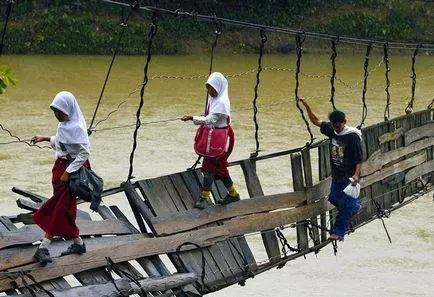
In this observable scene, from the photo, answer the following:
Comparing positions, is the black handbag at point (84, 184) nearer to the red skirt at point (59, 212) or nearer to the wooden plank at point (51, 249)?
the red skirt at point (59, 212)

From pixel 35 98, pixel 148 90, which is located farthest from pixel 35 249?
pixel 148 90

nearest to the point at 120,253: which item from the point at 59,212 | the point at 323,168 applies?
the point at 59,212

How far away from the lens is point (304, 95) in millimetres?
13242

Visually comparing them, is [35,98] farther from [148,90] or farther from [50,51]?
[50,51]

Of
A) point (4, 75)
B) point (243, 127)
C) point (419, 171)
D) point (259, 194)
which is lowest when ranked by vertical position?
point (243, 127)

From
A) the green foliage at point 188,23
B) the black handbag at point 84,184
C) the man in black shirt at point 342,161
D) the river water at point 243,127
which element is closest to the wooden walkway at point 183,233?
the man in black shirt at point 342,161

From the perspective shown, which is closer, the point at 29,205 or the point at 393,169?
the point at 29,205

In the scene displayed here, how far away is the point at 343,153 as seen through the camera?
4590mm

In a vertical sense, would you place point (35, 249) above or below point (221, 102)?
below

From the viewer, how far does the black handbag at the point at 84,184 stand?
3510mm

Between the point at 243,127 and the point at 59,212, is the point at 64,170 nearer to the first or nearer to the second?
the point at 59,212

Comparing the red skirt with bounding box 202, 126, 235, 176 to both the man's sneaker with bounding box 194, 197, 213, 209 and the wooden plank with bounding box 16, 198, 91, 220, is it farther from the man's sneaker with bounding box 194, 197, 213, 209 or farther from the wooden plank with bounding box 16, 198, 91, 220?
the wooden plank with bounding box 16, 198, 91, 220

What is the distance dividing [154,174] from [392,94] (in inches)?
227

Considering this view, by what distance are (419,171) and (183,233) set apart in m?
2.32
